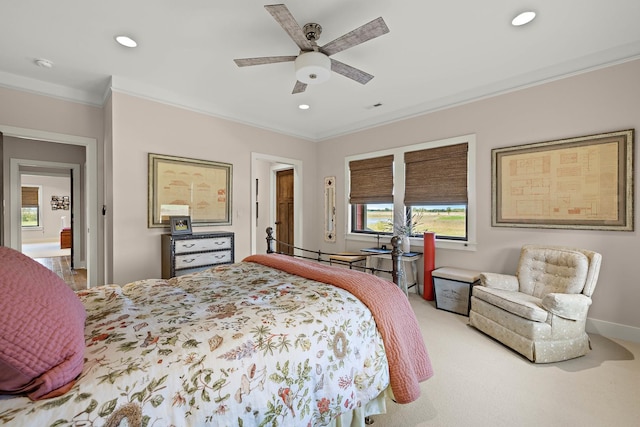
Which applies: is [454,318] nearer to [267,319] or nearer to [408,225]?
[408,225]

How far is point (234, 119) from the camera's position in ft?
14.6

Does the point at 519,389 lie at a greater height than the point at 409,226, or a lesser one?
lesser

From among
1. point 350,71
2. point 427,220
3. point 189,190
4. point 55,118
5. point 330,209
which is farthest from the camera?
point 330,209

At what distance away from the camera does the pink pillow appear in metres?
0.76

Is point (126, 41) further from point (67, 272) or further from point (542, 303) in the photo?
point (67, 272)

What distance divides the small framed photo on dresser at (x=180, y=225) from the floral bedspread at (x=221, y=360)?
1.97m

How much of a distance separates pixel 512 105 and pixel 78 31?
14.7 feet

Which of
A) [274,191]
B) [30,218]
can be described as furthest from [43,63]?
[30,218]

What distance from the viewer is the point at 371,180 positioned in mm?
4840

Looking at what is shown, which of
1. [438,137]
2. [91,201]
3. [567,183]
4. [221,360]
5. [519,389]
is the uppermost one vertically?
[438,137]

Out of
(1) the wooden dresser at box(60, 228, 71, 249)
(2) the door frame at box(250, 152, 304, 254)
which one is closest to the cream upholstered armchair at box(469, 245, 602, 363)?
(2) the door frame at box(250, 152, 304, 254)

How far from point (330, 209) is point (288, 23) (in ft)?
12.1

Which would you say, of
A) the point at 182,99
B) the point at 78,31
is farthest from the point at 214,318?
the point at 182,99

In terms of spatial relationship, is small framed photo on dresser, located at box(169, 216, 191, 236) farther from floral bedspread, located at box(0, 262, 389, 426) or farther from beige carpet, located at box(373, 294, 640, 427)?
beige carpet, located at box(373, 294, 640, 427)
